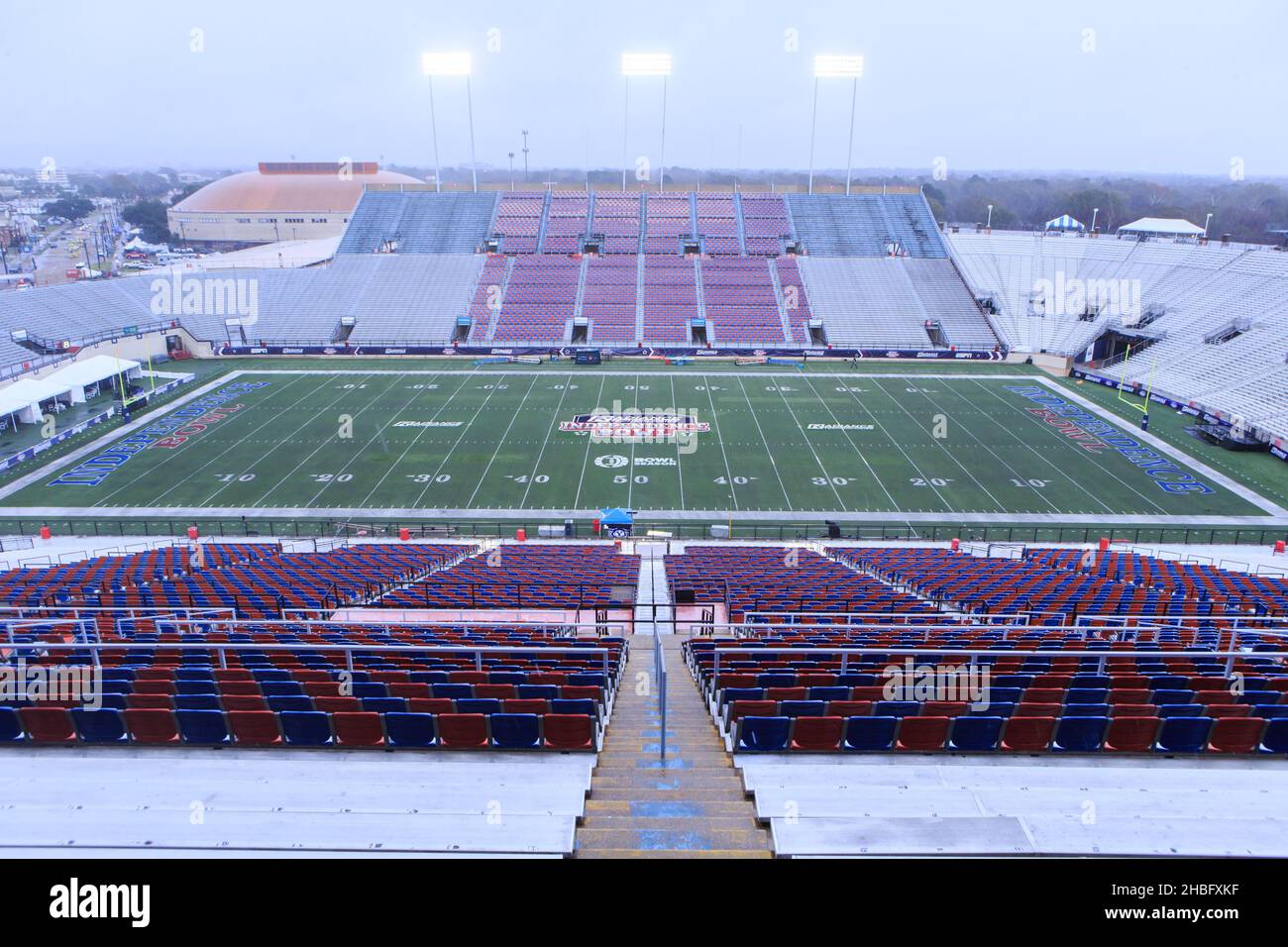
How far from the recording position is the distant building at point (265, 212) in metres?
126

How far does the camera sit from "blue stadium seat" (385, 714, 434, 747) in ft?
23.9

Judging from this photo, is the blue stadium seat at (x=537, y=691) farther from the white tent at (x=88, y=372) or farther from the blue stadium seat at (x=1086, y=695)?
the white tent at (x=88, y=372)

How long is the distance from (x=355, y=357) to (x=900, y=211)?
49.4 m

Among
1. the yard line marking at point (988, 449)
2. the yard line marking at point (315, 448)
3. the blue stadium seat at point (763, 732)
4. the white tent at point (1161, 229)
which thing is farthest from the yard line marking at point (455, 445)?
the white tent at point (1161, 229)

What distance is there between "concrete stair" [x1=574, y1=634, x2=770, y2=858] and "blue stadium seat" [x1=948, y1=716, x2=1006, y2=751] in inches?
85.1

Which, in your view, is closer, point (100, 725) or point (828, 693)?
point (100, 725)

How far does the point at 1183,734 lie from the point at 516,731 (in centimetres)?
621

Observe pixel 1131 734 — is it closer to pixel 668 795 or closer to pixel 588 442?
pixel 668 795

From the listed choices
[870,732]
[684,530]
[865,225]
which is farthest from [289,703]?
[865,225]

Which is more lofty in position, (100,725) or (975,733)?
(975,733)

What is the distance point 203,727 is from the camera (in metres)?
7.34

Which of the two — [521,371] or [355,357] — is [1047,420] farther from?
[355,357]

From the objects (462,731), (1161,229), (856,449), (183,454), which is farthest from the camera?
(1161,229)

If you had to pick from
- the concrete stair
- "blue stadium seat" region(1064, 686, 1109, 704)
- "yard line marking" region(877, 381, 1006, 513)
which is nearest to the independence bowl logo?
"yard line marking" region(877, 381, 1006, 513)
